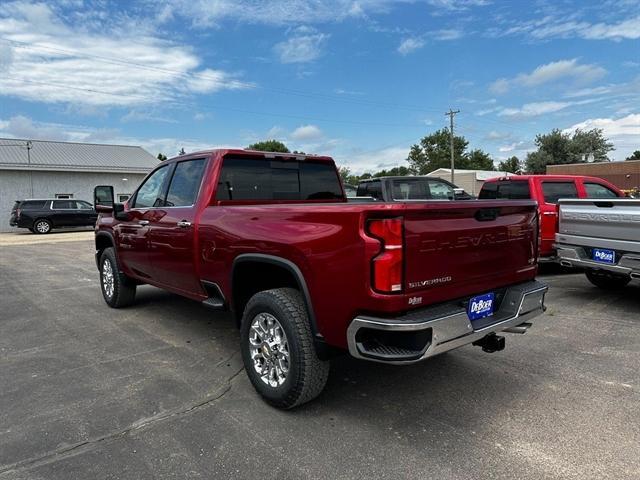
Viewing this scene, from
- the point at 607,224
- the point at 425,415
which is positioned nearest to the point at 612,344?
the point at 607,224

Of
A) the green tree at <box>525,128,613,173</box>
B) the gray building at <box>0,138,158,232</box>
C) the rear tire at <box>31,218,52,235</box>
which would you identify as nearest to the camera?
the rear tire at <box>31,218,52,235</box>

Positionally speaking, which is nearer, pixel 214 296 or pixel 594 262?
pixel 214 296

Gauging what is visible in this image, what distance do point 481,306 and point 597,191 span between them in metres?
7.59

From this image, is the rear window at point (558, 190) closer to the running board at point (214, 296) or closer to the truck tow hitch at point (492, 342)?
the truck tow hitch at point (492, 342)

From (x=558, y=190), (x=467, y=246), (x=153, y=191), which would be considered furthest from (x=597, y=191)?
(x=153, y=191)

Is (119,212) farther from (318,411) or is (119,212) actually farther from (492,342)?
(492,342)

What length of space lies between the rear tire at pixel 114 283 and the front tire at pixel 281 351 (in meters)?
3.19

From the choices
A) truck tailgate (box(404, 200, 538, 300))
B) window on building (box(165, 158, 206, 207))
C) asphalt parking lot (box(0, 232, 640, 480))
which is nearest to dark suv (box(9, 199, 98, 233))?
asphalt parking lot (box(0, 232, 640, 480))

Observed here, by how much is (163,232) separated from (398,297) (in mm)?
2985

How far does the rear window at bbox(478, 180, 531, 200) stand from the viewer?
8.98m

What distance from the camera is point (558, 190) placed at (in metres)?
9.02

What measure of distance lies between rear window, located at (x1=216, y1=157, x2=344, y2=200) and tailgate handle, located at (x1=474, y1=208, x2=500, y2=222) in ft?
7.30

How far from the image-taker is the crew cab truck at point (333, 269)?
282 cm

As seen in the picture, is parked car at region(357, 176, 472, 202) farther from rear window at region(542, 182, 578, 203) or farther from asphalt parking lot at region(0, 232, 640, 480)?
asphalt parking lot at region(0, 232, 640, 480)
